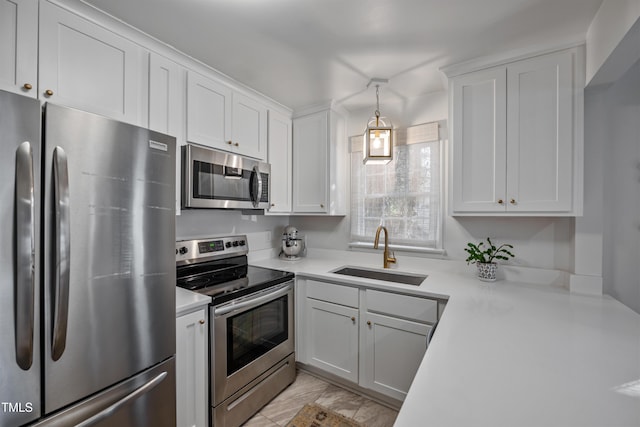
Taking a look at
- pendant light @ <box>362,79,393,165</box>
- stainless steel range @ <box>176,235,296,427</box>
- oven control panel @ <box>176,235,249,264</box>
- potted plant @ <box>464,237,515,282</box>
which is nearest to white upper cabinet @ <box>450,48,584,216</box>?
potted plant @ <box>464,237,515,282</box>

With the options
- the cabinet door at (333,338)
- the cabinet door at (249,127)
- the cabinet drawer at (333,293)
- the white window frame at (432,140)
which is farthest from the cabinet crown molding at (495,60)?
the cabinet door at (333,338)

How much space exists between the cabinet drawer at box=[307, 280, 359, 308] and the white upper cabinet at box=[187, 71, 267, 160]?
3.94 ft

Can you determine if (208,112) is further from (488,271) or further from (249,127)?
(488,271)

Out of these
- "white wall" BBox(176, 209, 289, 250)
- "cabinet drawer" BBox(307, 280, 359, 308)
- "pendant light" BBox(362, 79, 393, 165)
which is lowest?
"cabinet drawer" BBox(307, 280, 359, 308)

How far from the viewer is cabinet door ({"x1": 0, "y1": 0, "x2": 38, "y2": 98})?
1096 millimetres

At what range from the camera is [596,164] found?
1.64m

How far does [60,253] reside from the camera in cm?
93

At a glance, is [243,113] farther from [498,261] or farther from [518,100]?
[498,261]

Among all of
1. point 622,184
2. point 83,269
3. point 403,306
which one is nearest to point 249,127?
point 83,269

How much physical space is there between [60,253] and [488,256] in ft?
8.03

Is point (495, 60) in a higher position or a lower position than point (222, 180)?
higher

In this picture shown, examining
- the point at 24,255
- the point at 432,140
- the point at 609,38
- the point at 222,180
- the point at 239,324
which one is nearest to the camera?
the point at 24,255

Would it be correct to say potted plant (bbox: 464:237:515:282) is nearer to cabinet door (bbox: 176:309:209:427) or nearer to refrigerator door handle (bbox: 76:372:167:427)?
cabinet door (bbox: 176:309:209:427)

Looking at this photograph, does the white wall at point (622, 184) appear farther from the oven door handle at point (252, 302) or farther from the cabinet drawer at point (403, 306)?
the oven door handle at point (252, 302)
